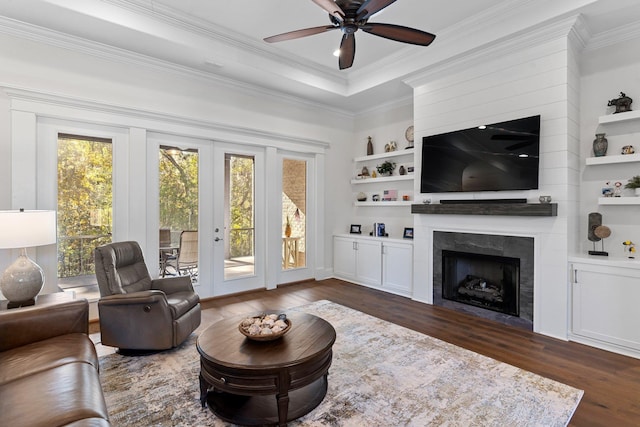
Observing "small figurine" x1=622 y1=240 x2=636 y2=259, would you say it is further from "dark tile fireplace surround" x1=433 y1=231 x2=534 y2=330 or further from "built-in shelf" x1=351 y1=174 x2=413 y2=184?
"built-in shelf" x1=351 y1=174 x2=413 y2=184

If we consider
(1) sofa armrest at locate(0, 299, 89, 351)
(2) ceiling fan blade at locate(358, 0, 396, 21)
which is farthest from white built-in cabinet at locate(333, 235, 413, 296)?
(1) sofa armrest at locate(0, 299, 89, 351)

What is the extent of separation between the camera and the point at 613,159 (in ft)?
11.0

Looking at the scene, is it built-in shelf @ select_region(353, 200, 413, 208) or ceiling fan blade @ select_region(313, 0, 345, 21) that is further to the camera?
built-in shelf @ select_region(353, 200, 413, 208)

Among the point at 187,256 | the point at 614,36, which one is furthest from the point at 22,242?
the point at 614,36

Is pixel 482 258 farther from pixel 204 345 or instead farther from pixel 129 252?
pixel 129 252

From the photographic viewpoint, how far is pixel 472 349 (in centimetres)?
313

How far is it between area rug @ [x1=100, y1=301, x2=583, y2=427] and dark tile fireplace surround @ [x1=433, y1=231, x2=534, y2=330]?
1.13 m

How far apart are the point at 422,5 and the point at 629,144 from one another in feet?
8.51

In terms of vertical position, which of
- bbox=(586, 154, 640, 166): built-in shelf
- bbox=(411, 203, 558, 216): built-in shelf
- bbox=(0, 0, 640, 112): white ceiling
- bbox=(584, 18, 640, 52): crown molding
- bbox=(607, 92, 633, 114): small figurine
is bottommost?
bbox=(411, 203, 558, 216): built-in shelf

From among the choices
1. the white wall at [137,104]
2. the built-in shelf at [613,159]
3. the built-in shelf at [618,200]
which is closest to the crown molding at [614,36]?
the built-in shelf at [613,159]

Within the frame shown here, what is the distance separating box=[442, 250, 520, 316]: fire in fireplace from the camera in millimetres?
3885

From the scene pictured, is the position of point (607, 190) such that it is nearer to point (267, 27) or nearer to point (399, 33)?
point (399, 33)

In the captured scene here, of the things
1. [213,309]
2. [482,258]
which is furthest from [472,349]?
[213,309]

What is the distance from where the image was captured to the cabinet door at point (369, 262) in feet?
17.7
